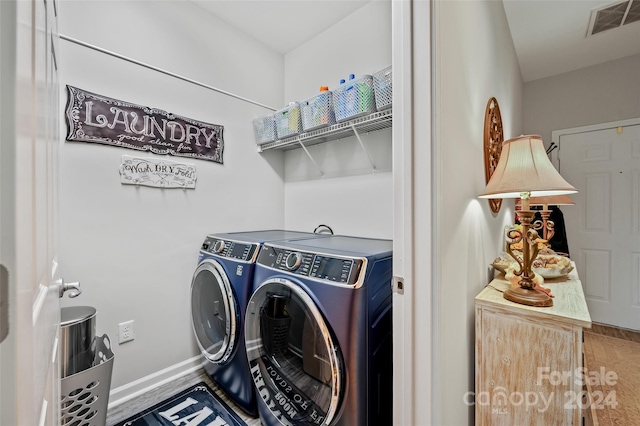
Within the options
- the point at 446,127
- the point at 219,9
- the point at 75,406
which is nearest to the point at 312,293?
the point at 446,127

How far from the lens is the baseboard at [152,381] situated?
162 cm

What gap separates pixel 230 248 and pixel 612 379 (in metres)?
2.89

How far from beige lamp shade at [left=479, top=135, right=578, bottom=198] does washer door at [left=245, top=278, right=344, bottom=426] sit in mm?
970

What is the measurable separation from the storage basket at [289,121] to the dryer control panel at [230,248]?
93 centimetres

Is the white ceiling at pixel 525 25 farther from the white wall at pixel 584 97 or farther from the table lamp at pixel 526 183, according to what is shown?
the table lamp at pixel 526 183

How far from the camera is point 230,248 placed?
1.71m

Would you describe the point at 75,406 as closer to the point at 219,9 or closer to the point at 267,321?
the point at 267,321

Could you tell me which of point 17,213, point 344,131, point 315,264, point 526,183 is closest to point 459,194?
point 526,183

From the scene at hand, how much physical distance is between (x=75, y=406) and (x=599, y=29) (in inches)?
175

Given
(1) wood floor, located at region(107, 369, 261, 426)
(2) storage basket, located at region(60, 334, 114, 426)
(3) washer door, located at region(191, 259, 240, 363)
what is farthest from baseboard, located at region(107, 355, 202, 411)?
(2) storage basket, located at region(60, 334, 114, 426)

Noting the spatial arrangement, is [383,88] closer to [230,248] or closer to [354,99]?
[354,99]

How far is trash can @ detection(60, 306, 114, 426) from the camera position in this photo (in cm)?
118

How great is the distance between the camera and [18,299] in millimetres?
328

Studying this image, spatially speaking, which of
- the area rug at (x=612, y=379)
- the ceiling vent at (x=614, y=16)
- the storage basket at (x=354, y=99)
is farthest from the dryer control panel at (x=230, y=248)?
the ceiling vent at (x=614, y=16)
